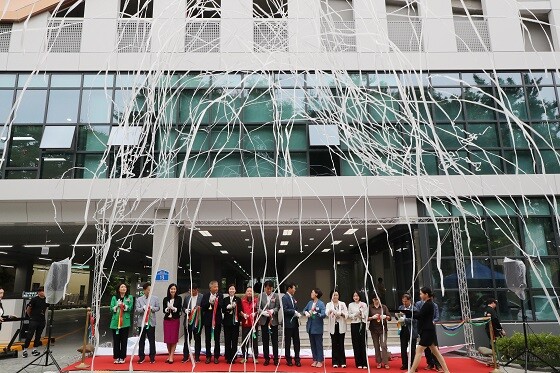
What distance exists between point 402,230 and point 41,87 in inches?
493

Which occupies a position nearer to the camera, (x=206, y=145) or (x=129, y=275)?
(x=206, y=145)

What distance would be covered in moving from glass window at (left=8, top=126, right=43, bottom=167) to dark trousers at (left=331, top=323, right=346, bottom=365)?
10.4 metres

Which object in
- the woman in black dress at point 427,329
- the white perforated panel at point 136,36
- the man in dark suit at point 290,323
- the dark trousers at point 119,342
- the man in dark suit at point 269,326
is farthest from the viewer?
the dark trousers at point 119,342

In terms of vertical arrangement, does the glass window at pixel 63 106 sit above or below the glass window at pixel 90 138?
above

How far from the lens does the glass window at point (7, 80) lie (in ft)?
49.6

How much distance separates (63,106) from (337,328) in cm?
1125

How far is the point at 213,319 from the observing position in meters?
9.80

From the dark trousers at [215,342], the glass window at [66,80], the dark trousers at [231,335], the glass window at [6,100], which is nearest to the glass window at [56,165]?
the glass window at [6,100]

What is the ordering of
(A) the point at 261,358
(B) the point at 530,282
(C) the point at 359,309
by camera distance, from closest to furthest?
(C) the point at 359,309 < (A) the point at 261,358 < (B) the point at 530,282

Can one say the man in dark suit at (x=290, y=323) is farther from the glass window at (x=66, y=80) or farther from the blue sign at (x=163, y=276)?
the glass window at (x=66, y=80)

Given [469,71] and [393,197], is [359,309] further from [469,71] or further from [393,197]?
[469,71]

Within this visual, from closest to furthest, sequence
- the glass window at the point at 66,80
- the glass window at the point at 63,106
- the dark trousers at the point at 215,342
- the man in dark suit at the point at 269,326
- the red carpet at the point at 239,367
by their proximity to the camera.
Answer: the red carpet at the point at 239,367 < the man in dark suit at the point at 269,326 < the dark trousers at the point at 215,342 < the glass window at the point at 63,106 < the glass window at the point at 66,80

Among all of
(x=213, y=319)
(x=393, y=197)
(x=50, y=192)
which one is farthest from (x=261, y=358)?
(x=50, y=192)

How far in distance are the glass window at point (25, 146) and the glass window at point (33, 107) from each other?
279 mm
